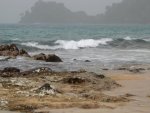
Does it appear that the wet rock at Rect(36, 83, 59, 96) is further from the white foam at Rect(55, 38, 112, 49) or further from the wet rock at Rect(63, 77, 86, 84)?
the white foam at Rect(55, 38, 112, 49)

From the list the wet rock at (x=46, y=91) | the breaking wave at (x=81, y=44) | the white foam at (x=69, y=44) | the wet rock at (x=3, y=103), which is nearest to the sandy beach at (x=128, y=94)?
the wet rock at (x=3, y=103)

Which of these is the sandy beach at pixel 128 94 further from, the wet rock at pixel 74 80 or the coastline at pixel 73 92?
the wet rock at pixel 74 80

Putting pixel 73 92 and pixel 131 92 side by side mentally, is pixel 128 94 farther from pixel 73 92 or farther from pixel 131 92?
pixel 73 92

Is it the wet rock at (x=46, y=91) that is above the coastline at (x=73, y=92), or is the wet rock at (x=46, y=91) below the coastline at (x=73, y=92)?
above

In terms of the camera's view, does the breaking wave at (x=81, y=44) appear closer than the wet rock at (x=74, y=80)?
No

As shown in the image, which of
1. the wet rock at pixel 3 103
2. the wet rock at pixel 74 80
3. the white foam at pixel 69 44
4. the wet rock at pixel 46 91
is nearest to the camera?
the wet rock at pixel 3 103

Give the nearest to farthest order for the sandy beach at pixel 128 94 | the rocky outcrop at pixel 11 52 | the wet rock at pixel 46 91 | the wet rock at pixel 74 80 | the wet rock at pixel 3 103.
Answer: the sandy beach at pixel 128 94 < the wet rock at pixel 3 103 < the wet rock at pixel 46 91 < the wet rock at pixel 74 80 < the rocky outcrop at pixel 11 52

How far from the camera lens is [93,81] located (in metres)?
16.0

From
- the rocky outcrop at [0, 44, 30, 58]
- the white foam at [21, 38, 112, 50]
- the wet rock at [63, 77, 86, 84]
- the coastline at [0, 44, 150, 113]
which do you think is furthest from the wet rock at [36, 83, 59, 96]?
the white foam at [21, 38, 112, 50]

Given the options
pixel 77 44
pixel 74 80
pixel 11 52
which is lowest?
pixel 74 80

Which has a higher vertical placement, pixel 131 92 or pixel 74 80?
pixel 74 80

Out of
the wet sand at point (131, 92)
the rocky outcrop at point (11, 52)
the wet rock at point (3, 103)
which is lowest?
the wet sand at point (131, 92)

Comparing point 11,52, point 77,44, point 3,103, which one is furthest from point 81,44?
point 3,103

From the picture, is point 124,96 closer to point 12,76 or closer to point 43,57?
point 12,76
